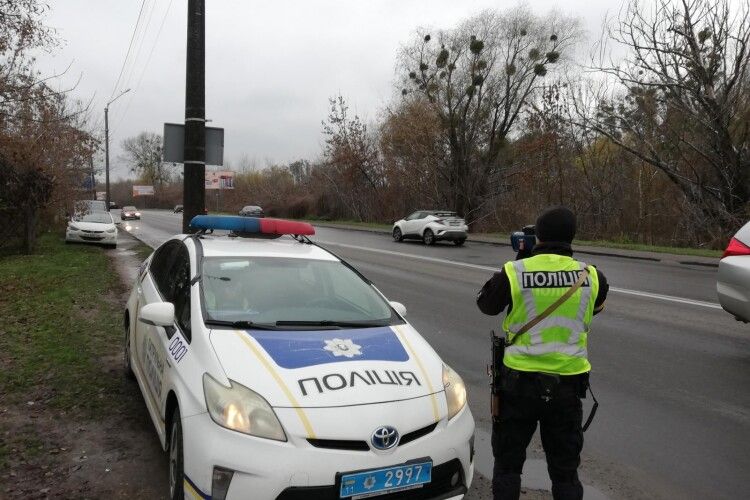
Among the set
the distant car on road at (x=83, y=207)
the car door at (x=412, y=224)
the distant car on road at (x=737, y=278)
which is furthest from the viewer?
the car door at (x=412, y=224)

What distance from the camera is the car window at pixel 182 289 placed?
3514 millimetres

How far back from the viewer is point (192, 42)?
8273 mm

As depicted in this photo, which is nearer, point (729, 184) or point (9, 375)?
point (9, 375)

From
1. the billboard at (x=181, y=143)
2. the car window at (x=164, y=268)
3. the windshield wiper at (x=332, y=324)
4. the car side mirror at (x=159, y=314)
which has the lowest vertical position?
the windshield wiper at (x=332, y=324)

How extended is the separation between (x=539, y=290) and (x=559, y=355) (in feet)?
1.09

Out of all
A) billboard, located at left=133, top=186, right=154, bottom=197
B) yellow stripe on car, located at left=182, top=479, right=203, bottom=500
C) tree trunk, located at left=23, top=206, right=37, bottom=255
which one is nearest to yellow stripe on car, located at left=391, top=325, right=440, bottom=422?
yellow stripe on car, located at left=182, top=479, right=203, bottom=500

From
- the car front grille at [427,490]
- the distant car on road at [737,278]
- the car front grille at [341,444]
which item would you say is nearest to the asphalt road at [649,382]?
the distant car on road at [737,278]

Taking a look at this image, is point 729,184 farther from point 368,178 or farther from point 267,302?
point 368,178

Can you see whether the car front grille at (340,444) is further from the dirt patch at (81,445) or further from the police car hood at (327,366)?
the dirt patch at (81,445)

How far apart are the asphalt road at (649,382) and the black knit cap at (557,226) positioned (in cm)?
160

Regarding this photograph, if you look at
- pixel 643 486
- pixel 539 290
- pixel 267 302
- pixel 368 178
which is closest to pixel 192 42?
pixel 267 302

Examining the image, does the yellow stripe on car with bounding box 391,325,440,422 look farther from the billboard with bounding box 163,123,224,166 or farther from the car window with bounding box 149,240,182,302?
the billboard with bounding box 163,123,224,166

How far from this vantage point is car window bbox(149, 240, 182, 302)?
167 inches

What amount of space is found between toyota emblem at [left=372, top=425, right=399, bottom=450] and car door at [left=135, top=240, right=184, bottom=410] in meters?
1.49
